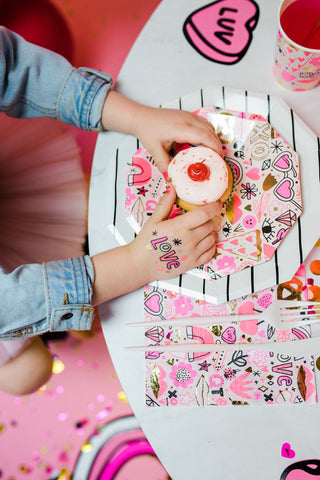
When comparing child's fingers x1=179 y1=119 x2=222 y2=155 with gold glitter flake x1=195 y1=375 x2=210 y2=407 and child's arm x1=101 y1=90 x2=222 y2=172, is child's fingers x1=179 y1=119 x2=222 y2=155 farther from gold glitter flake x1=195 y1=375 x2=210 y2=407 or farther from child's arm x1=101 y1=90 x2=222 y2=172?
gold glitter flake x1=195 y1=375 x2=210 y2=407

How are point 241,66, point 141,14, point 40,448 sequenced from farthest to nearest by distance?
point 141,14 → point 40,448 → point 241,66

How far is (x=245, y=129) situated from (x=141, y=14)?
87 centimetres

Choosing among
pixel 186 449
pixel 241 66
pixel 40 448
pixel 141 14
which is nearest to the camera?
pixel 186 449

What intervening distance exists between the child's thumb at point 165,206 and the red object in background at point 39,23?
87cm

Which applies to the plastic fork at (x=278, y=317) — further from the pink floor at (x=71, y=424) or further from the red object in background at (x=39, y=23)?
the red object in background at (x=39, y=23)

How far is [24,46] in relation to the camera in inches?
28.5

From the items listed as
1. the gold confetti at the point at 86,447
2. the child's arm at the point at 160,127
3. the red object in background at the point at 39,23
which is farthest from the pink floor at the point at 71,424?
the child's arm at the point at 160,127

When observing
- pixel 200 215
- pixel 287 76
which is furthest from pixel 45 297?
pixel 287 76

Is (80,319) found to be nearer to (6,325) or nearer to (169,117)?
(6,325)

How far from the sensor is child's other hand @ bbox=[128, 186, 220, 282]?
24.5 inches

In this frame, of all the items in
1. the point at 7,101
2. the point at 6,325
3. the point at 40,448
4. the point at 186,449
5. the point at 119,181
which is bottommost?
the point at 40,448

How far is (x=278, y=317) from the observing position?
0.61m

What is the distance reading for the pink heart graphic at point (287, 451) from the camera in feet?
1.91

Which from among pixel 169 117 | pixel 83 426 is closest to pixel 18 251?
pixel 83 426
